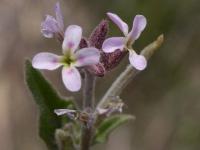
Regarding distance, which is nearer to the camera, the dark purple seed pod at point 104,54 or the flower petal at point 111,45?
the flower petal at point 111,45

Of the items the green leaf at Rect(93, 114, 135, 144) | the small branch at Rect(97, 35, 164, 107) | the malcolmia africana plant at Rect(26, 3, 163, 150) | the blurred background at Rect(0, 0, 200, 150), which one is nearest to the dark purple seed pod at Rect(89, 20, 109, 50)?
the malcolmia africana plant at Rect(26, 3, 163, 150)

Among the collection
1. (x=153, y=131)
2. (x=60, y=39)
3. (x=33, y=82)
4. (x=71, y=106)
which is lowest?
(x=153, y=131)

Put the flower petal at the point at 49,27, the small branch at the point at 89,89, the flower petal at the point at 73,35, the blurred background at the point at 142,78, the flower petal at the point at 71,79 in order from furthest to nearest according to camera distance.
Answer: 1. the blurred background at the point at 142,78
2. the small branch at the point at 89,89
3. the flower petal at the point at 49,27
4. the flower petal at the point at 73,35
5. the flower petal at the point at 71,79

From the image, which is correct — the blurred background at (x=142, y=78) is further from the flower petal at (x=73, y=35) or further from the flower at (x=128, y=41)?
the flower petal at (x=73, y=35)

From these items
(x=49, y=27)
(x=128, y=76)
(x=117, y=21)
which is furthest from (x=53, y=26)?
(x=128, y=76)

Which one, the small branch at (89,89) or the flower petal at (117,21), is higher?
the flower petal at (117,21)

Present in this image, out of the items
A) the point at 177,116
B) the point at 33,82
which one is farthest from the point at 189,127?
the point at 33,82

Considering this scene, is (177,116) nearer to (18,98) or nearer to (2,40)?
(18,98)

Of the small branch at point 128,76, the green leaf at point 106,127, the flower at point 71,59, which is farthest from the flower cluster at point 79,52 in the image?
the green leaf at point 106,127
